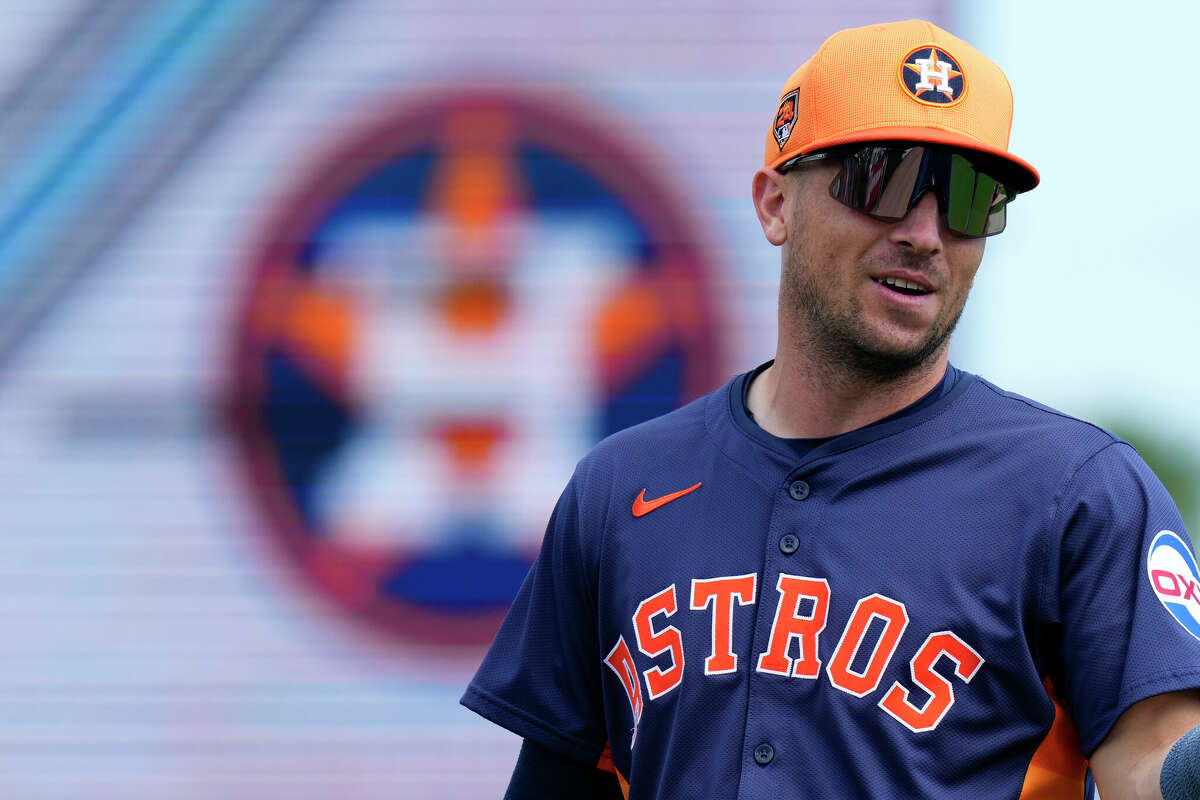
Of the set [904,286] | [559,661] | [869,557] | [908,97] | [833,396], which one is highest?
[908,97]

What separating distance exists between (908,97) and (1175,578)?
0.66 m

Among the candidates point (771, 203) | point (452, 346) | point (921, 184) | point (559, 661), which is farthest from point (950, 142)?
point (452, 346)

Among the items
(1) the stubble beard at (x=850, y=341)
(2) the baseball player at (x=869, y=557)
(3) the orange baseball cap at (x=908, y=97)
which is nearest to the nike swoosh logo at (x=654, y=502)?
(2) the baseball player at (x=869, y=557)

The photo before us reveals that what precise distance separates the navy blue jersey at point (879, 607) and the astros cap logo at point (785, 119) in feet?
1.30

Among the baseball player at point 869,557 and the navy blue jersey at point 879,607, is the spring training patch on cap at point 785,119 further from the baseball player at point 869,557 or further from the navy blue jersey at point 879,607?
the navy blue jersey at point 879,607

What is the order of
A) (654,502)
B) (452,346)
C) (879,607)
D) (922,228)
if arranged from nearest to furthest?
1. (879,607)
2. (922,228)
3. (654,502)
4. (452,346)

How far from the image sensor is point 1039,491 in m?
1.51

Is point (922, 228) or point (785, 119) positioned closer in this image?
point (922, 228)

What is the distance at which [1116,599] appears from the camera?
4.72 ft

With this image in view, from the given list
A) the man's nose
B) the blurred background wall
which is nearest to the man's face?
the man's nose

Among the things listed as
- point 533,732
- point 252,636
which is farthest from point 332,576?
point 533,732

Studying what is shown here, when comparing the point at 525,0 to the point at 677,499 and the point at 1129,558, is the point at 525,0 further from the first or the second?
the point at 1129,558

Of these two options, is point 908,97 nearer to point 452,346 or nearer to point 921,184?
point 921,184

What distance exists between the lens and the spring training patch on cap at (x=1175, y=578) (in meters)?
1.44
